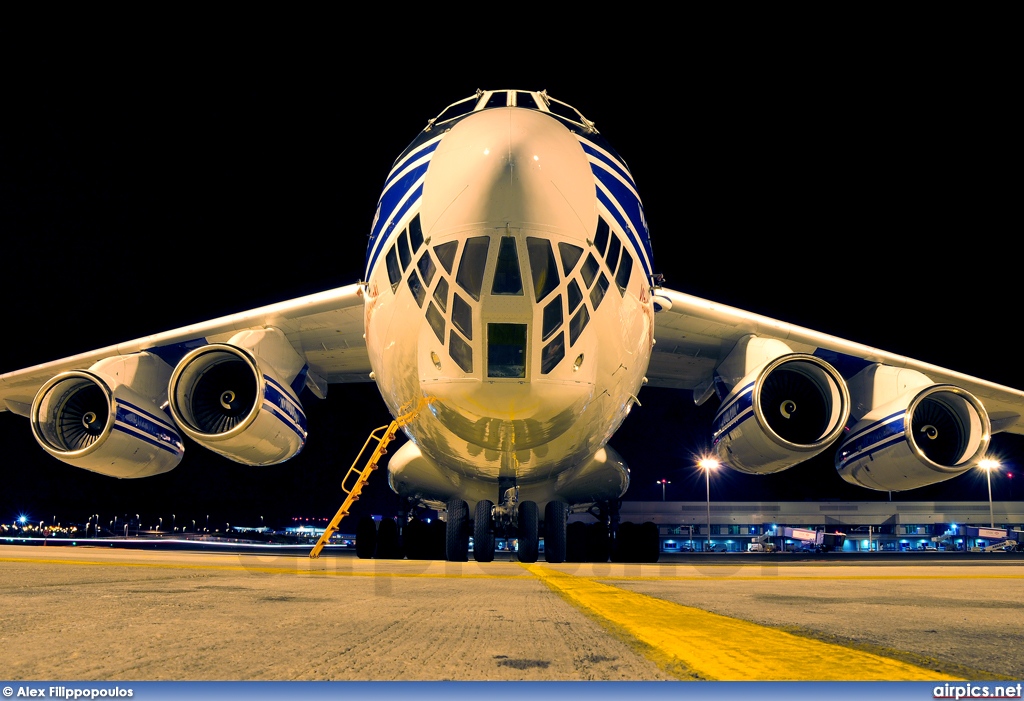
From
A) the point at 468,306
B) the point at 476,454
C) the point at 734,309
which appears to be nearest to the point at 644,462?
the point at 734,309

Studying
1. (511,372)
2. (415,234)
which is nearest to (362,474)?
(511,372)

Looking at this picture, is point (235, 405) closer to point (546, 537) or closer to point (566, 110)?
point (546, 537)

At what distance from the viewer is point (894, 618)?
270 cm

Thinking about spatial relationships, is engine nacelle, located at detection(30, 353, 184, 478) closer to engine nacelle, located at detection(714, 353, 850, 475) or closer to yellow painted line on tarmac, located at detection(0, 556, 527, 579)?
yellow painted line on tarmac, located at detection(0, 556, 527, 579)

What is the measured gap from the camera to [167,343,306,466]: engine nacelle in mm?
8539

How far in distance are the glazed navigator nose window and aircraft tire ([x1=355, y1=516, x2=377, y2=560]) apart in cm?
656

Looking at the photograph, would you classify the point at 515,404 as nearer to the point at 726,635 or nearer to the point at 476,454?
the point at 476,454

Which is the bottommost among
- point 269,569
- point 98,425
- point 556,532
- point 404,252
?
point 269,569

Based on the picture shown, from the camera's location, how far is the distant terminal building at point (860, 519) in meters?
48.2

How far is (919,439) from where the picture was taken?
930 centimetres

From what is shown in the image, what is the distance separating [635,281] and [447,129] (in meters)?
2.19

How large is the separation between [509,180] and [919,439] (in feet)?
22.3

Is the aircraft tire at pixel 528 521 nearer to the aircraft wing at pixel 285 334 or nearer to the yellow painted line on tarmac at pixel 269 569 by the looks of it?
the yellow painted line on tarmac at pixel 269 569

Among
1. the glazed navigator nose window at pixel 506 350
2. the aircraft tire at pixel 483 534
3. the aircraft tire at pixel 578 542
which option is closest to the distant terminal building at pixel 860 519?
the aircraft tire at pixel 578 542
